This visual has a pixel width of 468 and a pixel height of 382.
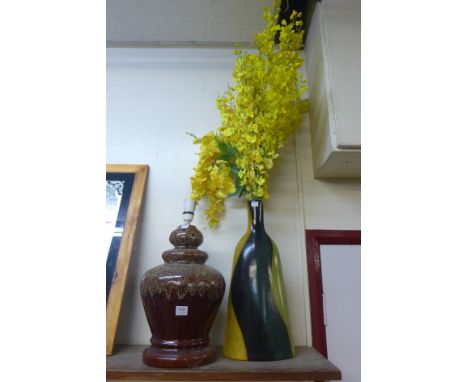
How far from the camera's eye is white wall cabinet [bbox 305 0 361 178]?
0.93 metres

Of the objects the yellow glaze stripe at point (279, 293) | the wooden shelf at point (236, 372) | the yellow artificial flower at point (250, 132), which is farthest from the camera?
the yellow artificial flower at point (250, 132)

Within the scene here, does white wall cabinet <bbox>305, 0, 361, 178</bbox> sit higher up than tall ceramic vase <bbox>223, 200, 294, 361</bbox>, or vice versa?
white wall cabinet <bbox>305, 0, 361, 178</bbox>

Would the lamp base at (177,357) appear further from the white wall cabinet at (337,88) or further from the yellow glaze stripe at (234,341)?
the white wall cabinet at (337,88)

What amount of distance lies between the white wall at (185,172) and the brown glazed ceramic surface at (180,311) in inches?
7.7

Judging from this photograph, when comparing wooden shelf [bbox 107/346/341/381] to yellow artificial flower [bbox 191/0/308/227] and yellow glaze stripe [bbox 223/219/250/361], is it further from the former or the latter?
yellow artificial flower [bbox 191/0/308/227]

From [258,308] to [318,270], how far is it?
30 cm

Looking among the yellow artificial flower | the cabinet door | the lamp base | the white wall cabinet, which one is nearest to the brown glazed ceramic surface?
the lamp base

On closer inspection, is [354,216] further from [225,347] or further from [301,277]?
[225,347]

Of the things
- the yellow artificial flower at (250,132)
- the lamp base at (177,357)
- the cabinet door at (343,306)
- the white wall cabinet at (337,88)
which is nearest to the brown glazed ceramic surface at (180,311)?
the lamp base at (177,357)

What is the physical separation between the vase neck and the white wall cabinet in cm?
25

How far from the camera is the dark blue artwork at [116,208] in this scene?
39.0 inches

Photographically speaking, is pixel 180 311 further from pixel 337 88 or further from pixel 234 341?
pixel 337 88
